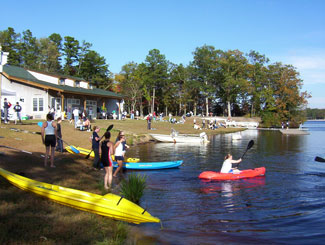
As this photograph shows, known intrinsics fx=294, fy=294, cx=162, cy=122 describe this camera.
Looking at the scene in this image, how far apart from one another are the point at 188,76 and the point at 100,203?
65.5 meters

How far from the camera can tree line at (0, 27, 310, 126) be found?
219ft

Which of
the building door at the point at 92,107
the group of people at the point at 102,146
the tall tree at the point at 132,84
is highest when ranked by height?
the tall tree at the point at 132,84

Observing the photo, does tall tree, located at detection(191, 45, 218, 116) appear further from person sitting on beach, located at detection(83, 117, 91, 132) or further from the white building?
person sitting on beach, located at detection(83, 117, 91, 132)

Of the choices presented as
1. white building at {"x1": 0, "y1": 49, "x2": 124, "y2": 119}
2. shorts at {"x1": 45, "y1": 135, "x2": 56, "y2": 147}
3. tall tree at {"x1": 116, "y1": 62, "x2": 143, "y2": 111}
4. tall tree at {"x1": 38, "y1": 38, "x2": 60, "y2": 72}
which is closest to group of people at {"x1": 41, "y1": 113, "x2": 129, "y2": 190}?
shorts at {"x1": 45, "y1": 135, "x2": 56, "y2": 147}

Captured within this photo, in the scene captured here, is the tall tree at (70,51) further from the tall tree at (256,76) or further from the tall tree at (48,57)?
the tall tree at (256,76)

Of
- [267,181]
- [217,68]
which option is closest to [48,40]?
[217,68]

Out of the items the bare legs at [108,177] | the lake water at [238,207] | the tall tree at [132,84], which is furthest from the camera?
the tall tree at [132,84]

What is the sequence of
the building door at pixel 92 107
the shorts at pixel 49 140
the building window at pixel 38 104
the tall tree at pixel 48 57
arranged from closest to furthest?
the shorts at pixel 49 140 → the building window at pixel 38 104 → the building door at pixel 92 107 → the tall tree at pixel 48 57

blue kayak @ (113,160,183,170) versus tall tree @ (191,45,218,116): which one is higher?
tall tree @ (191,45,218,116)

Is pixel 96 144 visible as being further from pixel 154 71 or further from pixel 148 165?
pixel 154 71

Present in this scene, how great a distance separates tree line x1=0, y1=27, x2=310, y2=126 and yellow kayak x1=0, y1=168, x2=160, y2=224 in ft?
190

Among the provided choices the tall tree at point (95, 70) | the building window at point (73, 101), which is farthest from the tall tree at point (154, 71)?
the building window at point (73, 101)

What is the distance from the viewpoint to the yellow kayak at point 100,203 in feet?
23.1

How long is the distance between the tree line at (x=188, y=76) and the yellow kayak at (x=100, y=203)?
2278 inches
